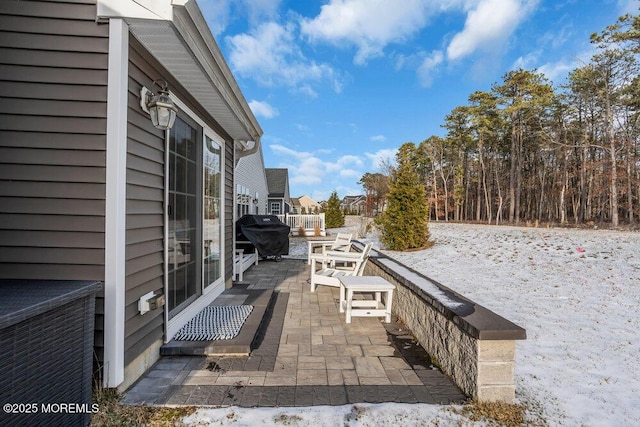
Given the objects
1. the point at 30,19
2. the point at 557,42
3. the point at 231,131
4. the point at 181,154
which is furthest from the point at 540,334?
the point at 557,42

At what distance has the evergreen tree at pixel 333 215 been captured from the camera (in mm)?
22250

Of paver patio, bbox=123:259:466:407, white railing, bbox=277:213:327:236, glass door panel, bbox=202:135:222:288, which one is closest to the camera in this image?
paver patio, bbox=123:259:466:407

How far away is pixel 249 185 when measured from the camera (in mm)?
12023

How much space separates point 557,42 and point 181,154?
40.7 feet

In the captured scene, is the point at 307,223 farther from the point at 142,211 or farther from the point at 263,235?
the point at 142,211

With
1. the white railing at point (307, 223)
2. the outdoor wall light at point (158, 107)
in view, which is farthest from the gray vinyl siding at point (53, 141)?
the white railing at point (307, 223)

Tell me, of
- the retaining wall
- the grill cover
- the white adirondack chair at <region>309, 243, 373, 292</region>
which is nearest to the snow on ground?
the retaining wall

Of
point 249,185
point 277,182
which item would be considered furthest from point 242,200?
point 277,182

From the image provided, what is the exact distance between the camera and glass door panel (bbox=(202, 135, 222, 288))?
3834mm

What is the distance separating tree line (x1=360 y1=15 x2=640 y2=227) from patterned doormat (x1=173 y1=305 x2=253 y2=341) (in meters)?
8.07

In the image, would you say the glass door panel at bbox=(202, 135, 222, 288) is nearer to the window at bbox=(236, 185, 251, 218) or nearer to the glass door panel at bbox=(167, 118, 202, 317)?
the glass door panel at bbox=(167, 118, 202, 317)

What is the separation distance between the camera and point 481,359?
6.40 feet

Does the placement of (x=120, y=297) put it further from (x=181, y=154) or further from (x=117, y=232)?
(x=181, y=154)

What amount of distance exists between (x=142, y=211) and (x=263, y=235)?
5.71 m
